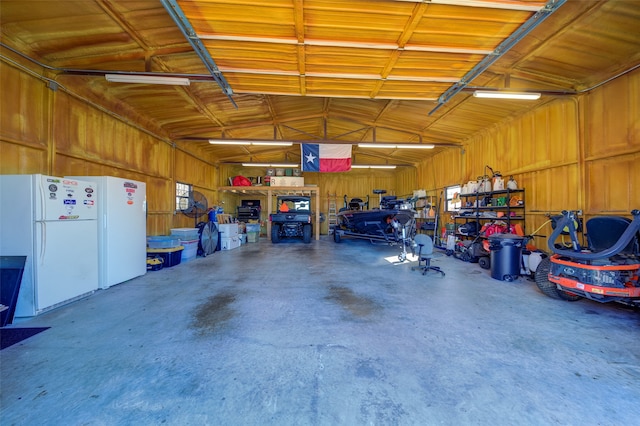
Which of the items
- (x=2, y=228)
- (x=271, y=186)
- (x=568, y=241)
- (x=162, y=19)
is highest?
(x=162, y=19)

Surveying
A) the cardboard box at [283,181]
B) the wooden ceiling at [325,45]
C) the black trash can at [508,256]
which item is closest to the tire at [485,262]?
the black trash can at [508,256]

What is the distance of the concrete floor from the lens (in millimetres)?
1541

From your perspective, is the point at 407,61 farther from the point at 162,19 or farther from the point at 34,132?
the point at 34,132

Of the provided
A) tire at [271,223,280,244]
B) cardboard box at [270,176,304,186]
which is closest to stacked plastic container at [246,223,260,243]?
tire at [271,223,280,244]

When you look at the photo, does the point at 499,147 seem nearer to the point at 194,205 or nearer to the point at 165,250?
the point at 165,250

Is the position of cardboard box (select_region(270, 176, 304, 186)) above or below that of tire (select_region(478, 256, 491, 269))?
above

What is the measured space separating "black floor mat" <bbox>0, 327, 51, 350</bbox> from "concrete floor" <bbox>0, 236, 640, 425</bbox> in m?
0.10

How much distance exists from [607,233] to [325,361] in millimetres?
3975

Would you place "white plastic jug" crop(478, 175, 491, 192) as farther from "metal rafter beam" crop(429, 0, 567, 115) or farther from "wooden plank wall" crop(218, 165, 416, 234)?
"wooden plank wall" crop(218, 165, 416, 234)

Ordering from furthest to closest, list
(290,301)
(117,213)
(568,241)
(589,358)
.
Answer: (568,241) → (117,213) → (290,301) → (589,358)

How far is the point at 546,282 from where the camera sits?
145 inches

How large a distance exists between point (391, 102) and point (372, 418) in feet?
20.9

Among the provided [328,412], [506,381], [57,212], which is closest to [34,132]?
[57,212]

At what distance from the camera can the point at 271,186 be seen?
1082 centimetres
